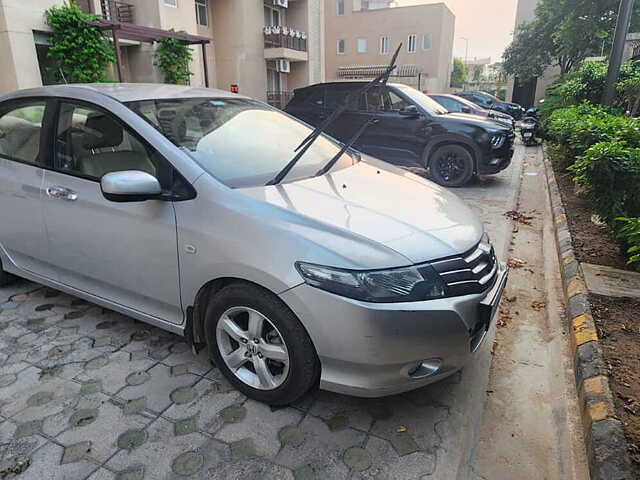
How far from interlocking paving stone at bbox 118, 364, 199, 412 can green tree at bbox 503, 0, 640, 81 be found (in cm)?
2086

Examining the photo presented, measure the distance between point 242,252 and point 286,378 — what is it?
0.68m

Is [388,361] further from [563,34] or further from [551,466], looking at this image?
[563,34]

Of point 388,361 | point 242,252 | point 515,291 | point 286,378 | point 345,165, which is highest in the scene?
point 345,165

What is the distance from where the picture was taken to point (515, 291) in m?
4.02

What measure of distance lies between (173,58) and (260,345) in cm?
1315

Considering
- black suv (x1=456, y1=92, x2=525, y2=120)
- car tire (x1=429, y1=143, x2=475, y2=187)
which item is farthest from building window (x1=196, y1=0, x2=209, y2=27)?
car tire (x1=429, y1=143, x2=475, y2=187)

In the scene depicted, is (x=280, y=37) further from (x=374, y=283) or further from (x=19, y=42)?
(x=374, y=283)

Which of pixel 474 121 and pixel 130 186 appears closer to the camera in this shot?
pixel 130 186

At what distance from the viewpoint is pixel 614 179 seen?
420cm

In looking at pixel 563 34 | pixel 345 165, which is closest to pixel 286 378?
pixel 345 165

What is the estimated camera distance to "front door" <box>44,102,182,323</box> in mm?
2533

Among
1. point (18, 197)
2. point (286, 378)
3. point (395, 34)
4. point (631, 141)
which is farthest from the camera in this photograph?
point (395, 34)

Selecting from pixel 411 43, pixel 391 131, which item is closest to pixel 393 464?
pixel 391 131

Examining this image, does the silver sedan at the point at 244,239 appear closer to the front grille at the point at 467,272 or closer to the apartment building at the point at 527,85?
the front grille at the point at 467,272
